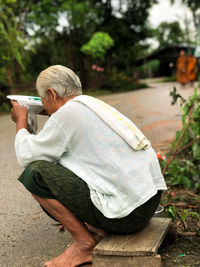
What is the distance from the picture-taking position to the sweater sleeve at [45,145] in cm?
225

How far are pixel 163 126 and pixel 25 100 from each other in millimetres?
5537

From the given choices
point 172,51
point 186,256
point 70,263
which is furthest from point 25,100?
point 172,51

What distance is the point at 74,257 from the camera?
239 cm

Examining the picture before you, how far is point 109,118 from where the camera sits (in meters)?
2.29

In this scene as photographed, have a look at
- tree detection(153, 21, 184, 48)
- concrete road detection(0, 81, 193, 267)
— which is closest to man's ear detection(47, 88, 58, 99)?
concrete road detection(0, 81, 193, 267)

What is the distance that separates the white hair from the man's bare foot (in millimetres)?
936

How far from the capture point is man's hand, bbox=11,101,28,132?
250 cm

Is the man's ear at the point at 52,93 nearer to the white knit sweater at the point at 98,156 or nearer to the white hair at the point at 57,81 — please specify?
the white hair at the point at 57,81

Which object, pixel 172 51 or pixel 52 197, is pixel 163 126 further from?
pixel 172 51

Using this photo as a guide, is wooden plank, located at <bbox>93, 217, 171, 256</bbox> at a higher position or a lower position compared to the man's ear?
lower

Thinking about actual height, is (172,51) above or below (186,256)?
below

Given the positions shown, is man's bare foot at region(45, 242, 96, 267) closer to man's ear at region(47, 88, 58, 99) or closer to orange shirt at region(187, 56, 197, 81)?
man's ear at region(47, 88, 58, 99)

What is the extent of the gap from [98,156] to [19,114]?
64 centimetres

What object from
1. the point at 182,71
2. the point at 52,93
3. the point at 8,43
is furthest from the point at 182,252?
the point at 182,71
